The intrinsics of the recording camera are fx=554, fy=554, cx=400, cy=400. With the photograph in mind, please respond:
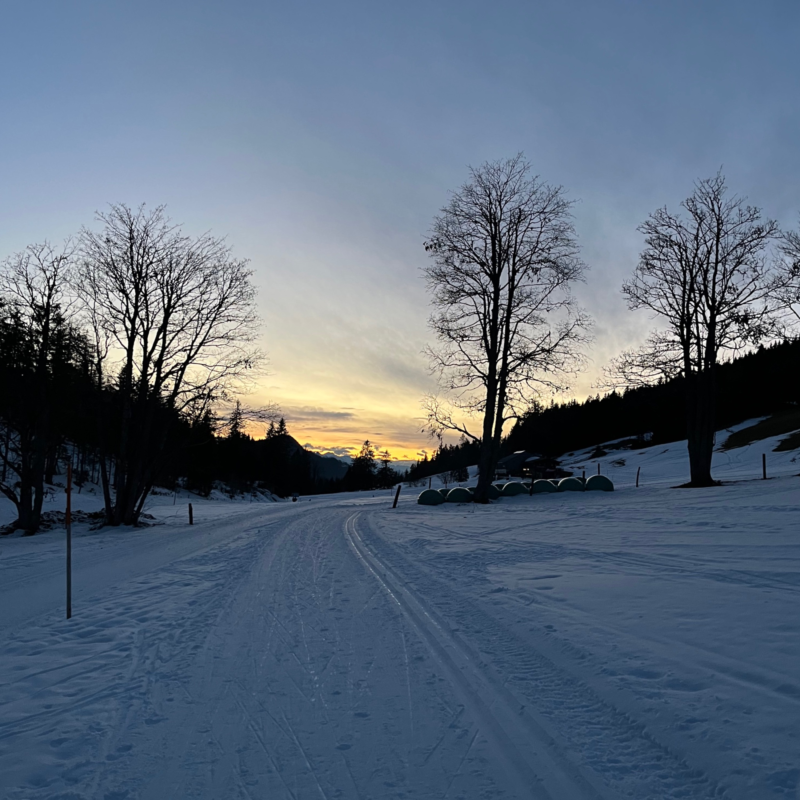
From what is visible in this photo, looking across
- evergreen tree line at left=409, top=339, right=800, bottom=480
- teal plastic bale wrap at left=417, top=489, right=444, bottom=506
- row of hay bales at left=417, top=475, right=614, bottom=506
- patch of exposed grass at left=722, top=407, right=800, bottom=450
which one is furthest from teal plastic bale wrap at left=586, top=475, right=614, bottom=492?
patch of exposed grass at left=722, top=407, right=800, bottom=450

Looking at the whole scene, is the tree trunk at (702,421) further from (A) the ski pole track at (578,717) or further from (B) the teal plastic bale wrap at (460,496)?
(A) the ski pole track at (578,717)

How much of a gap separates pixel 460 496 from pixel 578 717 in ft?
72.1

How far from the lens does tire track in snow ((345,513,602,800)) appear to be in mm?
3252

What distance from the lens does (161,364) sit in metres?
20.9

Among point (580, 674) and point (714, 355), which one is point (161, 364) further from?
point (714, 355)

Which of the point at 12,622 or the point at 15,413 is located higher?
the point at 15,413

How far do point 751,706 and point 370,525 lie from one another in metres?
15.5

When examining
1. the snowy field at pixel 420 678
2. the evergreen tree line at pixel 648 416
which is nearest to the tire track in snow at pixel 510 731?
the snowy field at pixel 420 678

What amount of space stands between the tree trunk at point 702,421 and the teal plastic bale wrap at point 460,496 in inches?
377

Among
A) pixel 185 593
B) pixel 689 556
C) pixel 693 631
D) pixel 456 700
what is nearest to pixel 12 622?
pixel 185 593

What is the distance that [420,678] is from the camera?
496 cm

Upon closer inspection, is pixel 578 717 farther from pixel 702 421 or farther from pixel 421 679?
pixel 702 421

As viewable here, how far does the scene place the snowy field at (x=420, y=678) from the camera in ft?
11.2

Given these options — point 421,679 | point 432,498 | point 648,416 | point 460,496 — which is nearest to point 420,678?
point 421,679
